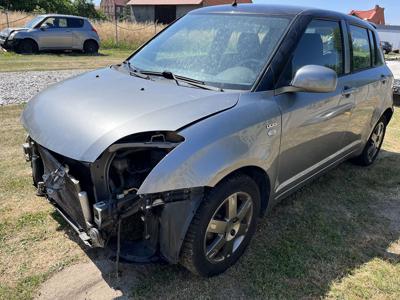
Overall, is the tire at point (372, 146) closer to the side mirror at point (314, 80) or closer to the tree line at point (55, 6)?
the side mirror at point (314, 80)

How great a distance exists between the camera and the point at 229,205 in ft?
9.27

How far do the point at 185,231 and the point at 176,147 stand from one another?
0.54 metres

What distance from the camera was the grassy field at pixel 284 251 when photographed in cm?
290

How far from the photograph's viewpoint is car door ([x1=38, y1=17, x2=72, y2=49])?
653 inches

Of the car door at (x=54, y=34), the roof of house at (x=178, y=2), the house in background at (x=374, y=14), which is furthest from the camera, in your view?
the house in background at (x=374, y=14)

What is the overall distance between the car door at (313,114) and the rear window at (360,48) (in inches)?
11.9

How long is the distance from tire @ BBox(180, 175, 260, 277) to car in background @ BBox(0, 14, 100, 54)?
15.7m

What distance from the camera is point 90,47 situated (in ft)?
59.5

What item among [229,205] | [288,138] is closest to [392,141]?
[288,138]

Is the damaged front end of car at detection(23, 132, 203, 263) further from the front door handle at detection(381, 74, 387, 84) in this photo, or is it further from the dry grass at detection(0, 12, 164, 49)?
the dry grass at detection(0, 12, 164, 49)

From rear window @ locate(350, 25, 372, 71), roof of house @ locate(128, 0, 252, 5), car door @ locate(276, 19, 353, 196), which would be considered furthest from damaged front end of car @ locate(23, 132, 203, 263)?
roof of house @ locate(128, 0, 252, 5)

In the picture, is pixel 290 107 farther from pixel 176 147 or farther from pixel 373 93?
pixel 373 93

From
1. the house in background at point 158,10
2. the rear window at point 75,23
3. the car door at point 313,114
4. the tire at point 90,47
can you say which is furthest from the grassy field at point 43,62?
the house in background at point 158,10

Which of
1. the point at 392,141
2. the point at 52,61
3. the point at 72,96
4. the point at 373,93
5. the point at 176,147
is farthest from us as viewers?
the point at 52,61
